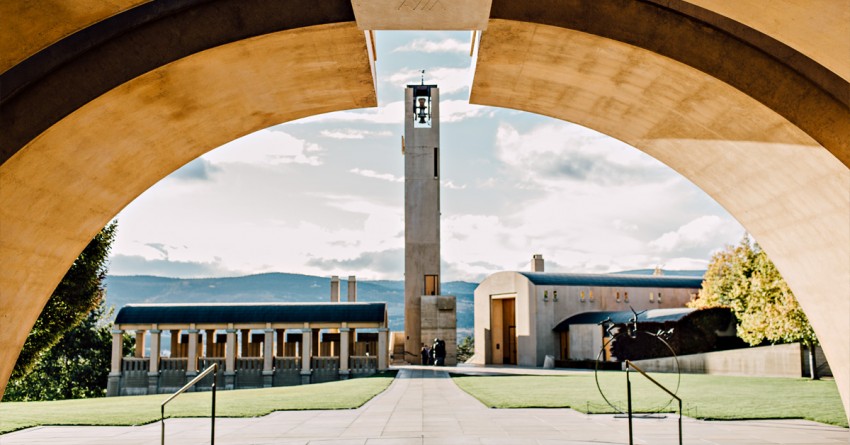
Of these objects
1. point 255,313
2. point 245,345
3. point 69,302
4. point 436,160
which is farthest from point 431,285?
point 69,302

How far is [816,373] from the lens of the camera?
101 ft

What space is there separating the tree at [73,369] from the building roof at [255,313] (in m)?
11.4

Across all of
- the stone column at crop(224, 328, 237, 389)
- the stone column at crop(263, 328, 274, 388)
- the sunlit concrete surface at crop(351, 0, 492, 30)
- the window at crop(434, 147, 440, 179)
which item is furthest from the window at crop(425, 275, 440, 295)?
the sunlit concrete surface at crop(351, 0, 492, 30)

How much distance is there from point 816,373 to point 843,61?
28.3m

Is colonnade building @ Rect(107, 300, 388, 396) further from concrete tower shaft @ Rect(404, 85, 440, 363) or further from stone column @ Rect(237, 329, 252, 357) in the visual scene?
concrete tower shaft @ Rect(404, 85, 440, 363)

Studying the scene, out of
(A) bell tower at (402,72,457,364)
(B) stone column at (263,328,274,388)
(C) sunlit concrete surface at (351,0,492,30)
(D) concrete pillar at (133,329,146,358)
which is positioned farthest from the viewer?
(A) bell tower at (402,72,457,364)

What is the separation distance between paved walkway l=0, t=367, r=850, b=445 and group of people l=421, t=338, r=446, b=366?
26438 millimetres

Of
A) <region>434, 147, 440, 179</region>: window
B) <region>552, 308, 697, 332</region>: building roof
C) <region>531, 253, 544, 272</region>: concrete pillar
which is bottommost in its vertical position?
<region>552, 308, 697, 332</region>: building roof

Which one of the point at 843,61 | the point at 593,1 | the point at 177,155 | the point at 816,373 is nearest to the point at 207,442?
the point at 177,155

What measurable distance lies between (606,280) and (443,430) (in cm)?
4035

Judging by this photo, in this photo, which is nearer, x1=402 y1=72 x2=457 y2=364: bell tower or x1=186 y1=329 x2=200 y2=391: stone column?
x1=186 y1=329 x2=200 y2=391: stone column

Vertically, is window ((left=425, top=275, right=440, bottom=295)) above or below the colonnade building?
above

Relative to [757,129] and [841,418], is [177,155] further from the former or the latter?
[841,418]

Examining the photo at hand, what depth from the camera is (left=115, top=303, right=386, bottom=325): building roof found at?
37.4 metres
